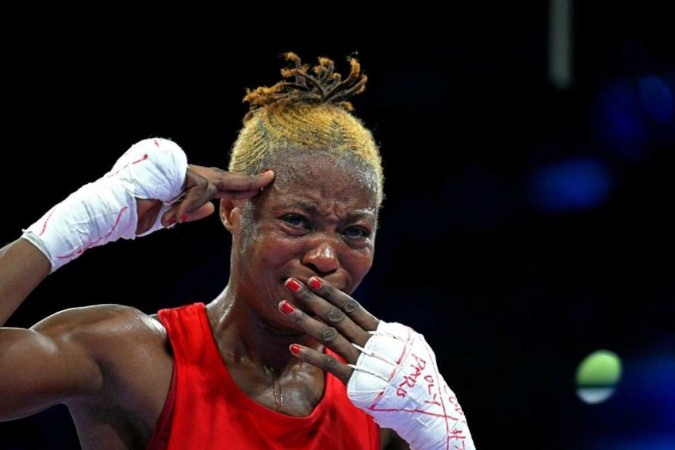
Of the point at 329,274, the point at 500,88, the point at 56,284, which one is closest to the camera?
the point at 329,274

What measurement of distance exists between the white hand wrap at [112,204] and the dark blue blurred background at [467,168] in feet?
5.06

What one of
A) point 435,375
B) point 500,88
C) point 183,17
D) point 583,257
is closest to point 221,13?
point 183,17

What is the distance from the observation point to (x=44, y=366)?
157 cm

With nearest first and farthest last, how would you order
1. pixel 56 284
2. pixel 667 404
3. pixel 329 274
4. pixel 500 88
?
pixel 329 274 < pixel 56 284 < pixel 667 404 < pixel 500 88

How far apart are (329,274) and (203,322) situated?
288 millimetres

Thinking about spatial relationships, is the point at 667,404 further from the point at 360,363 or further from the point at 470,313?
the point at 360,363

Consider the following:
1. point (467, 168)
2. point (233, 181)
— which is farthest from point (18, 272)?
point (467, 168)

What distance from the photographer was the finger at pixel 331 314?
1.70m

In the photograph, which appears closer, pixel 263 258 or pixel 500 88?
pixel 263 258

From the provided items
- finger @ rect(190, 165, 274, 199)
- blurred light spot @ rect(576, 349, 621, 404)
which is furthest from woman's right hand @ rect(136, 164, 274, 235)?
blurred light spot @ rect(576, 349, 621, 404)

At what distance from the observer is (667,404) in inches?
132

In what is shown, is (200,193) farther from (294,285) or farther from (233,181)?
(294,285)

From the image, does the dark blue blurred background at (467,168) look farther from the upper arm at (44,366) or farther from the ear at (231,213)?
the upper arm at (44,366)

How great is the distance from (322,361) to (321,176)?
379 mm
